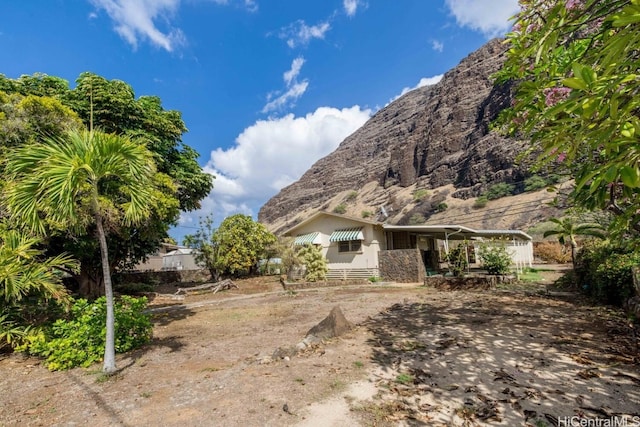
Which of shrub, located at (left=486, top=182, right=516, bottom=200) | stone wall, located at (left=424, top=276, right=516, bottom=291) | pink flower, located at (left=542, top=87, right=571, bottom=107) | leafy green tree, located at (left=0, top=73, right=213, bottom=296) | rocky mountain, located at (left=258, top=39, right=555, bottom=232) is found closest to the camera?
pink flower, located at (left=542, top=87, right=571, bottom=107)

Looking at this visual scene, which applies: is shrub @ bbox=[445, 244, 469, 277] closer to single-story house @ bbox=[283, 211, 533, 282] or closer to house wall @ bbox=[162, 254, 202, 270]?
single-story house @ bbox=[283, 211, 533, 282]

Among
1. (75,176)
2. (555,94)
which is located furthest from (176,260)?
A: (555,94)

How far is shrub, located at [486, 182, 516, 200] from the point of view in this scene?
57478mm

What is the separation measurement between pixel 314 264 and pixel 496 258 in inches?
400

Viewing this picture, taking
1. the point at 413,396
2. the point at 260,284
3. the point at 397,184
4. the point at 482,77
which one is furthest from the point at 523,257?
the point at 482,77

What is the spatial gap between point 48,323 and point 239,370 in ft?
16.4

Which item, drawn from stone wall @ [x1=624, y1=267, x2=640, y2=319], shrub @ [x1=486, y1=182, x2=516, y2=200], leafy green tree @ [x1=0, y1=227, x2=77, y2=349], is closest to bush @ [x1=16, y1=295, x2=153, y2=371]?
leafy green tree @ [x1=0, y1=227, x2=77, y2=349]

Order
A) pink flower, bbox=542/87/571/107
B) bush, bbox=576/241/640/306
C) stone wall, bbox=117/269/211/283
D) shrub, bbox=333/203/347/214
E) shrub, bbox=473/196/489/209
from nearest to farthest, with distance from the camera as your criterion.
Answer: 1. pink flower, bbox=542/87/571/107
2. bush, bbox=576/241/640/306
3. stone wall, bbox=117/269/211/283
4. shrub, bbox=473/196/489/209
5. shrub, bbox=333/203/347/214

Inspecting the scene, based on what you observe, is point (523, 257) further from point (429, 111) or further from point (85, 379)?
point (429, 111)

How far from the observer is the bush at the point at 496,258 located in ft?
49.8

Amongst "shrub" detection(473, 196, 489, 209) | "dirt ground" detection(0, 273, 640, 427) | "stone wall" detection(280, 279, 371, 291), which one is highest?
"shrub" detection(473, 196, 489, 209)

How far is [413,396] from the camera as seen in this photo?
3785mm

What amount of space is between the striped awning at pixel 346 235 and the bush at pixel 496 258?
6843mm

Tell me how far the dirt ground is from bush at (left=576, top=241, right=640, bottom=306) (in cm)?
91
